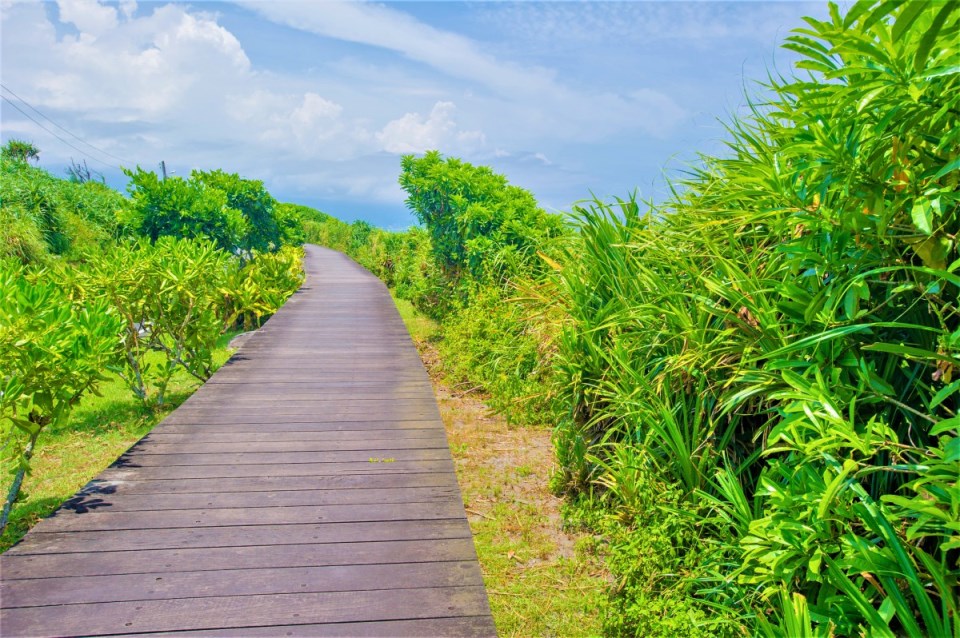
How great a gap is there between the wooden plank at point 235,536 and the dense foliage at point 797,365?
1.08 m

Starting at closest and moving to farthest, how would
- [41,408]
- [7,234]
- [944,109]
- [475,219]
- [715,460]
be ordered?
[944,109] < [715,460] < [41,408] < [475,219] < [7,234]

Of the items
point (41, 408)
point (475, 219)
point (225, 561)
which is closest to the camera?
point (225, 561)

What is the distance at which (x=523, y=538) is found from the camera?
3.83 metres

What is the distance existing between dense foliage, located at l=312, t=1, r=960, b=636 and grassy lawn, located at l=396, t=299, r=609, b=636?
25 cm

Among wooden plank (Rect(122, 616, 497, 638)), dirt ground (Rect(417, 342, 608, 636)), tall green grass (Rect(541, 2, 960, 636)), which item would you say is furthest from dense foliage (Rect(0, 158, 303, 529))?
tall green grass (Rect(541, 2, 960, 636))

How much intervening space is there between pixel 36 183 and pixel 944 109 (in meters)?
24.9

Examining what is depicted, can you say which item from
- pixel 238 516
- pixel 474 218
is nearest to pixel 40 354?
pixel 238 516

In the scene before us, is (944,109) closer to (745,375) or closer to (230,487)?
(745,375)

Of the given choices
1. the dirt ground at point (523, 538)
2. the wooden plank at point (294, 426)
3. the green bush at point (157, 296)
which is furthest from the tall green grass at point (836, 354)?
the green bush at point (157, 296)

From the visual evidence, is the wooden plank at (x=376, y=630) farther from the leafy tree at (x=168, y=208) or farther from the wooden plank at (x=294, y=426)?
the leafy tree at (x=168, y=208)

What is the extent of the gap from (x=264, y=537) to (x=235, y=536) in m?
0.15

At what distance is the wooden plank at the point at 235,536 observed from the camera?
9.46 ft

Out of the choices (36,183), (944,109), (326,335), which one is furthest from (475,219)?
(36,183)

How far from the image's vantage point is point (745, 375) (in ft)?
8.43
